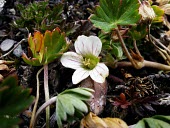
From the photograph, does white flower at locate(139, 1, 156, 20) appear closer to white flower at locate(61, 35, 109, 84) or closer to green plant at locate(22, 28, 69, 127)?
white flower at locate(61, 35, 109, 84)

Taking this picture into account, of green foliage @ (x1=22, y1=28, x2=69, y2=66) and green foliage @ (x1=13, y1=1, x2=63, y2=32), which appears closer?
green foliage @ (x1=22, y1=28, x2=69, y2=66)

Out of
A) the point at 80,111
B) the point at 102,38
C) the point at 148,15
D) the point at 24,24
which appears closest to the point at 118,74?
the point at 102,38

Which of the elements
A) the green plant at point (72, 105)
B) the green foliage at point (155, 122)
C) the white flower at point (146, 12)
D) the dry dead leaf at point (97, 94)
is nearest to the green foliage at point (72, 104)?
the green plant at point (72, 105)

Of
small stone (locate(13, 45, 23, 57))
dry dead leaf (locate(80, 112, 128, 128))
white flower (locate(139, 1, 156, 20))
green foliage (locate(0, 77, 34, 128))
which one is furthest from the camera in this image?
small stone (locate(13, 45, 23, 57))

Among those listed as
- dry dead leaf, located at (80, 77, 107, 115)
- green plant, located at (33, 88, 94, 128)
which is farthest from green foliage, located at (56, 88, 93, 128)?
dry dead leaf, located at (80, 77, 107, 115)

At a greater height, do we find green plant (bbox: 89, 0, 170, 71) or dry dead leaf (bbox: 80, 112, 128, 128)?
green plant (bbox: 89, 0, 170, 71)

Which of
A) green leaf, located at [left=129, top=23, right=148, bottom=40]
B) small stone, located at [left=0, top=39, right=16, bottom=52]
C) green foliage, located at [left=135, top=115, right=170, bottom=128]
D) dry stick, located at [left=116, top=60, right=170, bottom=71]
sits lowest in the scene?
green foliage, located at [left=135, top=115, right=170, bottom=128]

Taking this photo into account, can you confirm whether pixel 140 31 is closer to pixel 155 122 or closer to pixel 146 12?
pixel 146 12
